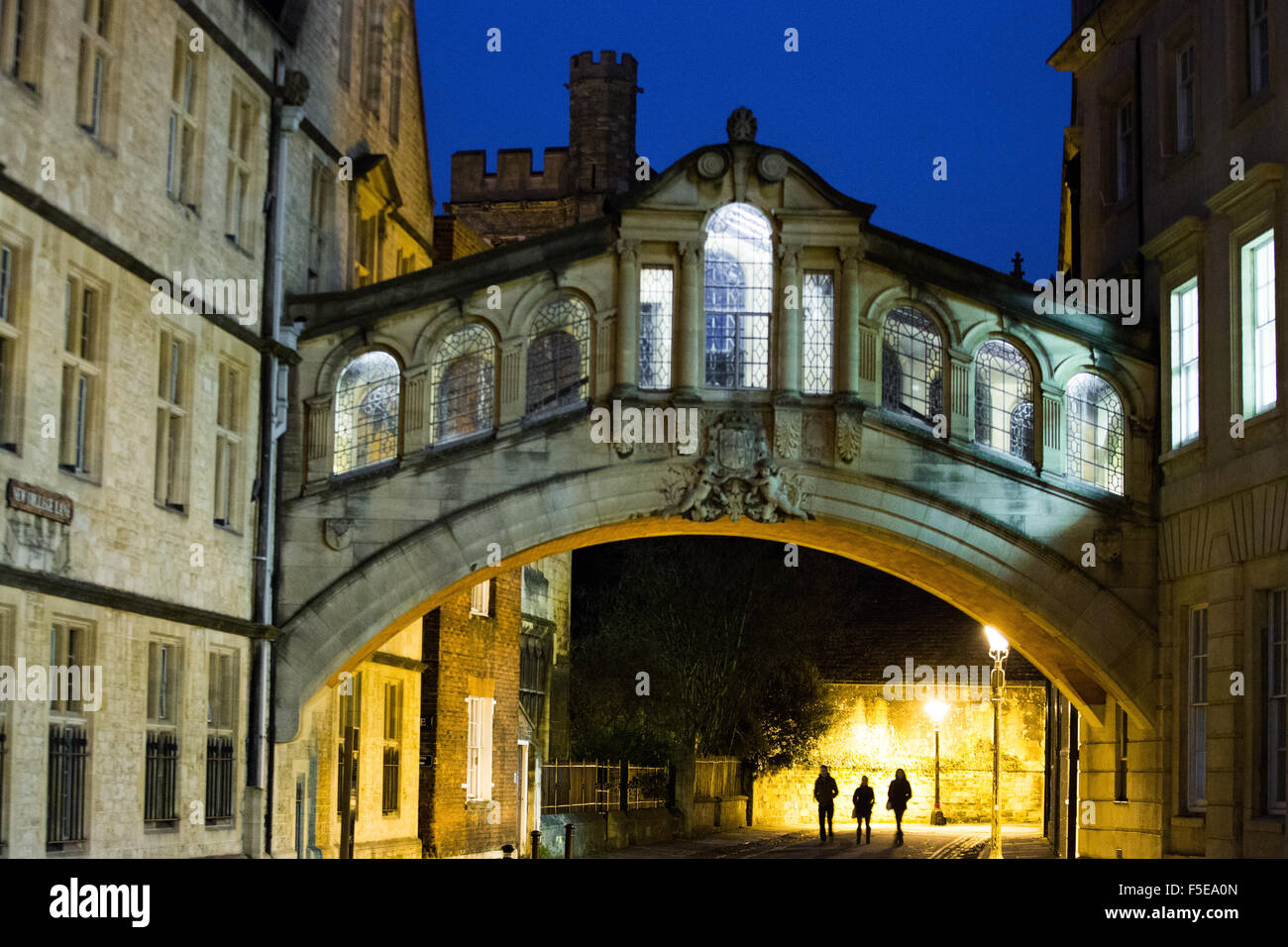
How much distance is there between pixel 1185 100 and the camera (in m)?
22.4

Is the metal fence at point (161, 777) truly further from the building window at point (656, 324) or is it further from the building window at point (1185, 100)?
the building window at point (1185, 100)

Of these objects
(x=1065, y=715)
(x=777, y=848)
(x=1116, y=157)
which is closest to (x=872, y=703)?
(x=777, y=848)

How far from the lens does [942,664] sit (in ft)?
176

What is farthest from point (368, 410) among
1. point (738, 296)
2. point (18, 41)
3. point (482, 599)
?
point (482, 599)

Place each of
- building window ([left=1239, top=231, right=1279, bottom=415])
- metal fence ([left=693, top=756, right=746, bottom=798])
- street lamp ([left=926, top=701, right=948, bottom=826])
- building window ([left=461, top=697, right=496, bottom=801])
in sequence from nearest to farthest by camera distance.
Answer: building window ([left=1239, top=231, right=1279, bottom=415]), building window ([left=461, top=697, right=496, bottom=801]), metal fence ([left=693, top=756, right=746, bottom=798]), street lamp ([left=926, top=701, right=948, bottom=826])

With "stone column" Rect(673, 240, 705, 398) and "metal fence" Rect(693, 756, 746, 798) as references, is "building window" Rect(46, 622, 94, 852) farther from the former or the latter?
"metal fence" Rect(693, 756, 746, 798)

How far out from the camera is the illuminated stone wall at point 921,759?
50.0 meters

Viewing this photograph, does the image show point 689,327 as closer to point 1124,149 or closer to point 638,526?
point 638,526

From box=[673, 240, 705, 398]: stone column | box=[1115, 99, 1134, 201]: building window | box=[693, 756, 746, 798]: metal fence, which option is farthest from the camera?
box=[693, 756, 746, 798]: metal fence

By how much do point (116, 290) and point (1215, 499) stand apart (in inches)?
474

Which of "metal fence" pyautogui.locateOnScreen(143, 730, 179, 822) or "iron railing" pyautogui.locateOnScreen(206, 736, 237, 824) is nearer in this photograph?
"metal fence" pyautogui.locateOnScreen(143, 730, 179, 822)

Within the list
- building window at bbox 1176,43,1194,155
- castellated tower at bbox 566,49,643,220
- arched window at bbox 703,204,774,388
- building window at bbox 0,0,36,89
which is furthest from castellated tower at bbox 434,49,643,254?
building window at bbox 0,0,36,89

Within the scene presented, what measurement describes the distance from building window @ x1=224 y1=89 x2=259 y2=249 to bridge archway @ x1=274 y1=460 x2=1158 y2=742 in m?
4.20

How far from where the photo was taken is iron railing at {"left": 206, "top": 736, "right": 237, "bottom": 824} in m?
20.4
